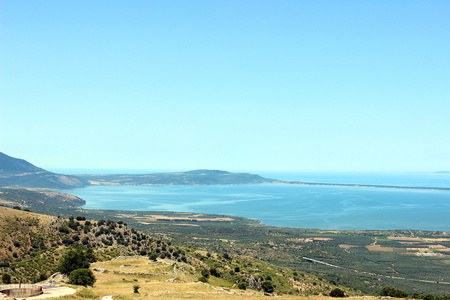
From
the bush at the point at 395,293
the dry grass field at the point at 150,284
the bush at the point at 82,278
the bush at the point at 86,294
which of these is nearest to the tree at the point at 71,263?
the dry grass field at the point at 150,284

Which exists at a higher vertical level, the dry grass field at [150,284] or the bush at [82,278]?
the bush at [82,278]

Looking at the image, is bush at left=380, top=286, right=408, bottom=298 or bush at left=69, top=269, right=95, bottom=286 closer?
bush at left=69, top=269, right=95, bottom=286

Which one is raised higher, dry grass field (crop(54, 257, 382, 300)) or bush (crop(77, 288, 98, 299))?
bush (crop(77, 288, 98, 299))

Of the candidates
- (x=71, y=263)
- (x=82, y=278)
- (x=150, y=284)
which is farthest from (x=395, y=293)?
(x=71, y=263)

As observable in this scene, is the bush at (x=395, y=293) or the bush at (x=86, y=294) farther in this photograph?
the bush at (x=395, y=293)

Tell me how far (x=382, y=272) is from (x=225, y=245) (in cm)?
5911

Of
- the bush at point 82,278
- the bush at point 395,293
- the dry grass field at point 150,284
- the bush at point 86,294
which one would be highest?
the bush at point 86,294

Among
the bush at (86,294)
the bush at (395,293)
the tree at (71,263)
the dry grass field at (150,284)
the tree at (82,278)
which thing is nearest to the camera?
the bush at (86,294)

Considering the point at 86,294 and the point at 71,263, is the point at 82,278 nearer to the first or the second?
the point at 86,294

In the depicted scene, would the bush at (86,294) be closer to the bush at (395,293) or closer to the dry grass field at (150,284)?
the dry grass field at (150,284)

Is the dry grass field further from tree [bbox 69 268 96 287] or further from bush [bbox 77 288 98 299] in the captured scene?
tree [bbox 69 268 96 287]

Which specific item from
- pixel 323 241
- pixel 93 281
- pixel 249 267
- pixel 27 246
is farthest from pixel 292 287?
pixel 323 241

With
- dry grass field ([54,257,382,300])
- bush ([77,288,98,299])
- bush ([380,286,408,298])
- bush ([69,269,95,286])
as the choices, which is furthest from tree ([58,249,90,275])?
bush ([380,286,408,298])

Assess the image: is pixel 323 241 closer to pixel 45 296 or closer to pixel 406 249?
pixel 406 249
